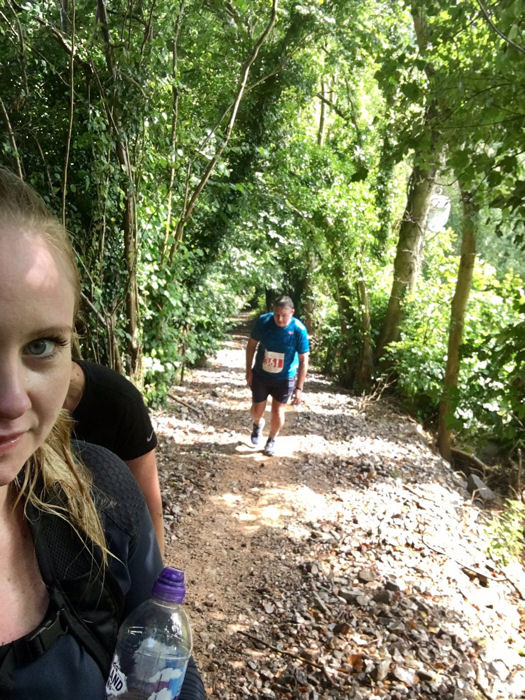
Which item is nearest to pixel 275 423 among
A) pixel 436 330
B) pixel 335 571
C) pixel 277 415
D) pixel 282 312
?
pixel 277 415

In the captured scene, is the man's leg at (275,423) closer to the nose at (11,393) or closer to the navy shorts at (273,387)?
the navy shorts at (273,387)

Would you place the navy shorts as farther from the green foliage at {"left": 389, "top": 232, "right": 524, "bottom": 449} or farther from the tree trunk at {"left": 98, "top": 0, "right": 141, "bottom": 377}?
the green foliage at {"left": 389, "top": 232, "right": 524, "bottom": 449}

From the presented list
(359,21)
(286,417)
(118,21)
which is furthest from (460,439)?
(118,21)

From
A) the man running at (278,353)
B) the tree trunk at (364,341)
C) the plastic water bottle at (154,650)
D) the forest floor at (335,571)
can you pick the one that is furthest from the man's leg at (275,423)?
the plastic water bottle at (154,650)

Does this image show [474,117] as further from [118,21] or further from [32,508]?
[118,21]

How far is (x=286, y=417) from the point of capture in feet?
32.8

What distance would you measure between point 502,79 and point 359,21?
707 centimetres

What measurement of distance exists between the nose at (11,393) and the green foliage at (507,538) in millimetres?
6207

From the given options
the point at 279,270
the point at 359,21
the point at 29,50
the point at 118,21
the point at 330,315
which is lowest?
the point at 330,315

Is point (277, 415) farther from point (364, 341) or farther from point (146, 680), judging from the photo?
point (146, 680)

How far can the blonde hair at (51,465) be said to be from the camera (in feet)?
3.31

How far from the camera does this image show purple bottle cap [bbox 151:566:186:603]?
3.82ft

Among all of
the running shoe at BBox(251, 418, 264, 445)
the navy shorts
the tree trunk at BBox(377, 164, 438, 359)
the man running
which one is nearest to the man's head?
the man running

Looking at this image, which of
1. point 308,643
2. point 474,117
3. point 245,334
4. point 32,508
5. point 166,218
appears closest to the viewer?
point 32,508
